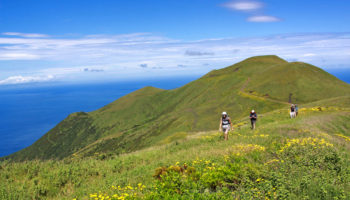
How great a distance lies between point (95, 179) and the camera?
10891mm

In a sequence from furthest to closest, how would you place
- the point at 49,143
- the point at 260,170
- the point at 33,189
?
the point at 49,143, the point at 33,189, the point at 260,170

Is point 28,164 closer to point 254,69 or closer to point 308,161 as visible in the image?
point 308,161

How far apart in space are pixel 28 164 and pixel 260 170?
39.2 ft

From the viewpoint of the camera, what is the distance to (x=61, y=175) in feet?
35.7

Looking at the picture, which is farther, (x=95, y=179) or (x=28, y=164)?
(x=28, y=164)

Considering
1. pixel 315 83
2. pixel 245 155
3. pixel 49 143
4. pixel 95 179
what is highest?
pixel 315 83

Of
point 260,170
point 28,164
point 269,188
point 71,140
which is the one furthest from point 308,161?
point 71,140

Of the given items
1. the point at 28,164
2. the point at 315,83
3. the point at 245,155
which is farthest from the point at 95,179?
the point at 315,83

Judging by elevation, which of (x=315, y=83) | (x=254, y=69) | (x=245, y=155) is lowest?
(x=245, y=155)

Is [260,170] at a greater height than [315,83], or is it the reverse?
[315,83]

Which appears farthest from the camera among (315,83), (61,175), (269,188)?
(315,83)

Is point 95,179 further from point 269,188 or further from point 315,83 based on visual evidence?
point 315,83

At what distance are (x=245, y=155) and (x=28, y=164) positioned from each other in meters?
11.6

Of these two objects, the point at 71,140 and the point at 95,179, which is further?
the point at 71,140
